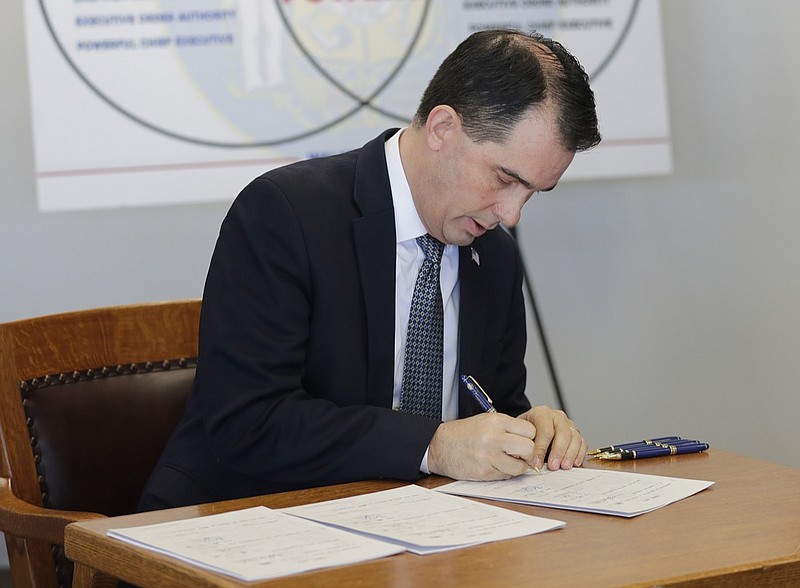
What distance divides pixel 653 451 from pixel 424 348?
434mm

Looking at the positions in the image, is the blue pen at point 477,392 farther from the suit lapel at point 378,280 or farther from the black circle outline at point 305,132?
the black circle outline at point 305,132

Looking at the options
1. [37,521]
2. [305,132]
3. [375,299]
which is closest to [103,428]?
[37,521]

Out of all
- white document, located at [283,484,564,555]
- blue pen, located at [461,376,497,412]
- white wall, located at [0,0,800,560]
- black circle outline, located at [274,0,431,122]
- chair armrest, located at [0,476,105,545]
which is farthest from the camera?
white wall, located at [0,0,800,560]

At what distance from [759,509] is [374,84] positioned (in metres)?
2.01

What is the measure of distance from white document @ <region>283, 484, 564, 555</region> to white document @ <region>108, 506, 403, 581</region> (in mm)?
32

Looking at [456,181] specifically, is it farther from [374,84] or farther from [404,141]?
[374,84]

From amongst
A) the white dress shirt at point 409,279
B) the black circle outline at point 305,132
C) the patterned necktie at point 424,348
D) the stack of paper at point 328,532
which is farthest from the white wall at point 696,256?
the stack of paper at point 328,532

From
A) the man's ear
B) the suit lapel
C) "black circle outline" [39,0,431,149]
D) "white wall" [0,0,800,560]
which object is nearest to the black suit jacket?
the suit lapel

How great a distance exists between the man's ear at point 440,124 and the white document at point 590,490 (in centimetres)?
62

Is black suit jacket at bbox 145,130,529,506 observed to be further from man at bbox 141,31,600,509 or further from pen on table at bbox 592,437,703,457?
pen on table at bbox 592,437,703,457

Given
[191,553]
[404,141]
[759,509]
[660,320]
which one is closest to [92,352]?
[404,141]

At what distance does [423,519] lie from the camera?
132 cm

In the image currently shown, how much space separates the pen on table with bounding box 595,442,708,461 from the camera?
175 centimetres

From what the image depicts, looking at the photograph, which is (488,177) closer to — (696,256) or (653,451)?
(653,451)
